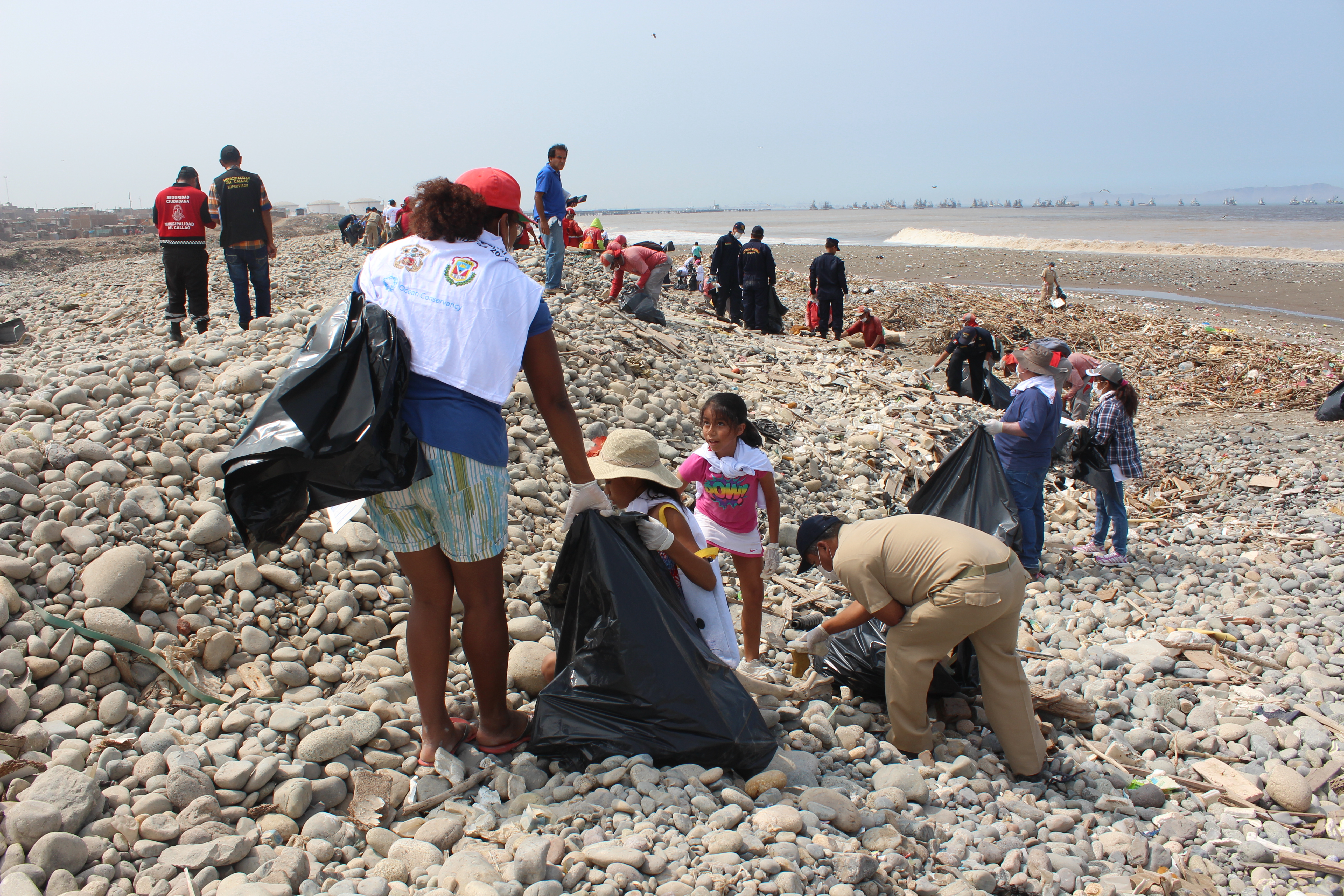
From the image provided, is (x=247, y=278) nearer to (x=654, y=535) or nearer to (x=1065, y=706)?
(x=654, y=535)

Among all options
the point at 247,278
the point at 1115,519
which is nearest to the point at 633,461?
the point at 1115,519

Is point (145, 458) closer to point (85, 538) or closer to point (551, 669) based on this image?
point (85, 538)

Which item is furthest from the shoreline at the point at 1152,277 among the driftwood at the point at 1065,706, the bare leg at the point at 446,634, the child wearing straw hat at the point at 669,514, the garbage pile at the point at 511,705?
the bare leg at the point at 446,634

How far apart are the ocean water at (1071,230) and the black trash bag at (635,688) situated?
2716 cm

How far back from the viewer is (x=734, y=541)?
3631mm

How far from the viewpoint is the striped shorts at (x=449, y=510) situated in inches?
86.9

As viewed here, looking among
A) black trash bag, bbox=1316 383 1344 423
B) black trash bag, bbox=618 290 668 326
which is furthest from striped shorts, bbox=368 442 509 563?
black trash bag, bbox=1316 383 1344 423

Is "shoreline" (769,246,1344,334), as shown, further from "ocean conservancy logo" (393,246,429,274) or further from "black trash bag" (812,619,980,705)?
"ocean conservancy logo" (393,246,429,274)

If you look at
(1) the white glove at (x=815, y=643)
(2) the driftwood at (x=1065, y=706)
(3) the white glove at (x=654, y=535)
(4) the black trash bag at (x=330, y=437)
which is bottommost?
(2) the driftwood at (x=1065, y=706)

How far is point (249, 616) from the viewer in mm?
3092

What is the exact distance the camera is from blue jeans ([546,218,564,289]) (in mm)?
8867

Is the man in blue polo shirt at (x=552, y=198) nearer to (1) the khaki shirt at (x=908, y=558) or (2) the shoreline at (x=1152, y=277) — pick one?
(1) the khaki shirt at (x=908, y=558)

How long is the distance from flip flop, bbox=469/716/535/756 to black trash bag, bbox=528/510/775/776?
10cm

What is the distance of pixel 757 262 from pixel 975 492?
815cm
